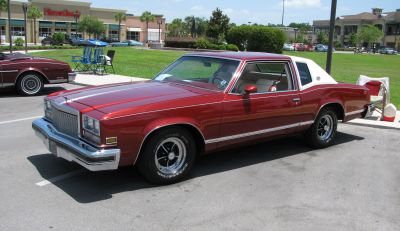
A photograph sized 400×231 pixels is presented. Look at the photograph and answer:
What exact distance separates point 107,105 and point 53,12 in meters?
82.4

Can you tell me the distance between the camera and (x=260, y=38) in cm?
4038

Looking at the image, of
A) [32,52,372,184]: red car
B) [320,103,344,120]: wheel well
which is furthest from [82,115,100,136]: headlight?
[320,103,344,120]: wheel well

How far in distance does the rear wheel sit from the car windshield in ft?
20.9

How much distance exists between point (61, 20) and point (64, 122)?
272 ft

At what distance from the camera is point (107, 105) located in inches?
184

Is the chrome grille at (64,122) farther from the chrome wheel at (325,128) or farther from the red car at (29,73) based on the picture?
the red car at (29,73)

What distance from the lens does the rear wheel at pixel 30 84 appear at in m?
11.2

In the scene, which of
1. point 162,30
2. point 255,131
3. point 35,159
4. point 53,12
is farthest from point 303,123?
point 162,30

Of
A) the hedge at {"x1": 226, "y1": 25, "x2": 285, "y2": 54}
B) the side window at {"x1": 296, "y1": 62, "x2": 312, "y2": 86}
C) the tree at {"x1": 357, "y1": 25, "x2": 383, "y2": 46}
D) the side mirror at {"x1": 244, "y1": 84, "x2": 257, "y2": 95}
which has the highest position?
the tree at {"x1": 357, "y1": 25, "x2": 383, "y2": 46}

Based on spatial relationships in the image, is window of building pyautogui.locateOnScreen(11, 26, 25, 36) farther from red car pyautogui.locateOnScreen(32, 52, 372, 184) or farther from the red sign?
red car pyautogui.locateOnScreen(32, 52, 372, 184)

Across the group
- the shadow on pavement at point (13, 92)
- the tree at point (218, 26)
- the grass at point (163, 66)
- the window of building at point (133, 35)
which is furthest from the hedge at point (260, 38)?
the window of building at point (133, 35)

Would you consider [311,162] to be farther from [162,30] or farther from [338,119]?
[162,30]

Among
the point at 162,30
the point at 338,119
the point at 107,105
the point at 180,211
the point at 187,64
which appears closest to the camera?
the point at 180,211

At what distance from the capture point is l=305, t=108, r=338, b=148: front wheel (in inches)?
263
